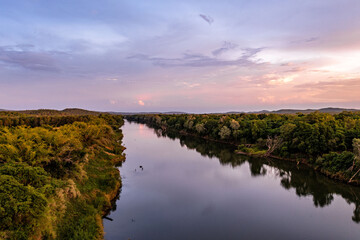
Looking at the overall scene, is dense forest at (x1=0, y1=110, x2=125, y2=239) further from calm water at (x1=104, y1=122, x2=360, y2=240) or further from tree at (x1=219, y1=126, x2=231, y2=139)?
tree at (x1=219, y1=126, x2=231, y2=139)

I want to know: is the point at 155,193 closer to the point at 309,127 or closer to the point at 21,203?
the point at 21,203

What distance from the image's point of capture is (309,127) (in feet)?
142

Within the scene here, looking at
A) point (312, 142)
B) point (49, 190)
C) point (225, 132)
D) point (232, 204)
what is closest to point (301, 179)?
point (312, 142)

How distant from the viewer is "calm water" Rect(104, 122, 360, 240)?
21.0 m

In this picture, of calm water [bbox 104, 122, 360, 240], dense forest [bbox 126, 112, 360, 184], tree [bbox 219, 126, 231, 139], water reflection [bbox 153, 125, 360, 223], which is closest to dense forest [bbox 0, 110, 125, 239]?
calm water [bbox 104, 122, 360, 240]

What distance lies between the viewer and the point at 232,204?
27.2 metres

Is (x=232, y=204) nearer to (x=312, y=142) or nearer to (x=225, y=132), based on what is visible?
(x=312, y=142)

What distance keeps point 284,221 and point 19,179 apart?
24.4 meters

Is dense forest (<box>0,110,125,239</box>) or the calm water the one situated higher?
dense forest (<box>0,110,125,239</box>)

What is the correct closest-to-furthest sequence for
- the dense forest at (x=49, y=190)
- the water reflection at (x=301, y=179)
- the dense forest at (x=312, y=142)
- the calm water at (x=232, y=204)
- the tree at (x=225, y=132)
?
the dense forest at (x=49, y=190) < the calm water at (x=232, y=204) < the water reflection at (x=301, y=179) < the dense forest at (x=312, y=142) < the tree at (x=225, y=132)

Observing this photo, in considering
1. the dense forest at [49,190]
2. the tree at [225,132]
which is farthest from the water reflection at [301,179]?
the dense forest at [49,190]

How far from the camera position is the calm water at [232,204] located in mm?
20953

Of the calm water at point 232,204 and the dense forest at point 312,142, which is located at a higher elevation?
the dense forest at point 312,142

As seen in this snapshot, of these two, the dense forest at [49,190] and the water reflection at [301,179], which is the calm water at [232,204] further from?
the dense forest at [49,190]
